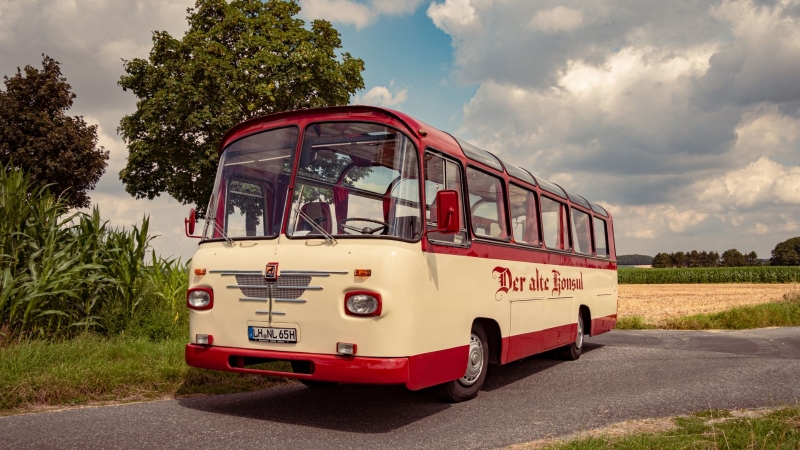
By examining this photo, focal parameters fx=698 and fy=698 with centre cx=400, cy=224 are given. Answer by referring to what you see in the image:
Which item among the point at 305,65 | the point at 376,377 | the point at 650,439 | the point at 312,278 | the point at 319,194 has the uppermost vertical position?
the point at 305,65

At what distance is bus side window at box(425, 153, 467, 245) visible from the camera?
659 centimetres

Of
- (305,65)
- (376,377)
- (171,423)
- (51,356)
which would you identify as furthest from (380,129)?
(305,65)

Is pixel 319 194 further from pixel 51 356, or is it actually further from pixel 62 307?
pixel 62 307

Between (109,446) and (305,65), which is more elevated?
(305,65)

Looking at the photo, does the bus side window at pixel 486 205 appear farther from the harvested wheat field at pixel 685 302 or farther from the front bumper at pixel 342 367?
the harvested wheat field at pixel 685 302

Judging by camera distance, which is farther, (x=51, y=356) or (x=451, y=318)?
(x=51, y=356)

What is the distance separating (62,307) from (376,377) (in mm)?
5473

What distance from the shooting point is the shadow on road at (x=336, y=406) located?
253 inches

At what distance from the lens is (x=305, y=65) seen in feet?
92.8

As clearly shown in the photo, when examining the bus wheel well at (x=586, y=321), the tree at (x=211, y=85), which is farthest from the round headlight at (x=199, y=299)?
the tree at (x=211, y=85)

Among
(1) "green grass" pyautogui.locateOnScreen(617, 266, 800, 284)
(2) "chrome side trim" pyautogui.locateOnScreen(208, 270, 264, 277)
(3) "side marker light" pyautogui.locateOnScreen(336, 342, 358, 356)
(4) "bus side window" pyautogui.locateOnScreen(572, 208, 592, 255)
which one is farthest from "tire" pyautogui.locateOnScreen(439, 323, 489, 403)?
(1) "green grass" pyautogui.locateOnScreen(617, 266, 800, 284)

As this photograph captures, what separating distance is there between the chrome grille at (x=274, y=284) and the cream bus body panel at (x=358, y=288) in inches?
2.9

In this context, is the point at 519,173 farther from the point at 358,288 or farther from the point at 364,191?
the point at 358,288

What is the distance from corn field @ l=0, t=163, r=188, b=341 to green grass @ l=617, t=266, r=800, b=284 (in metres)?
68.2
